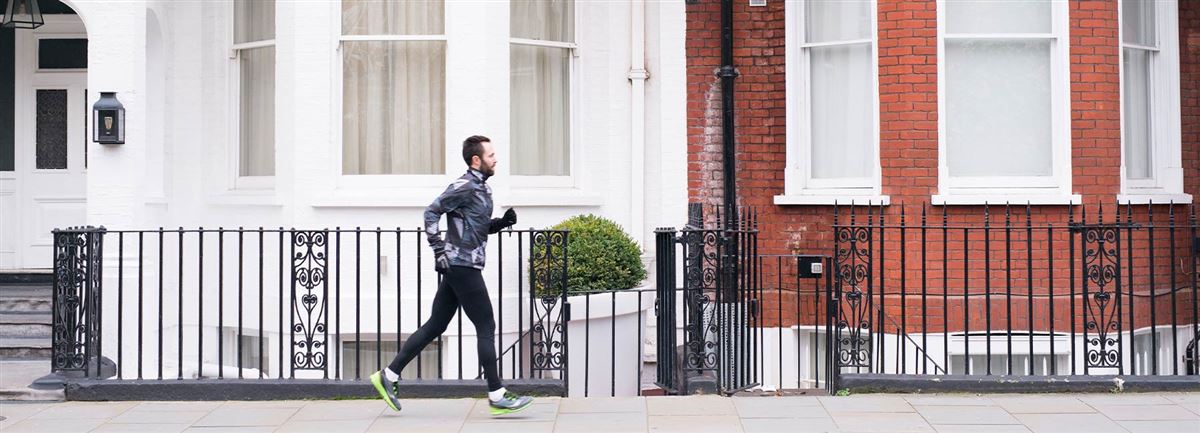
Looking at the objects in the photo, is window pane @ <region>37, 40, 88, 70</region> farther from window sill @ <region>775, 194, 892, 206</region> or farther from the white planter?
window sill @ <region>775, 194, 892, 206</region>

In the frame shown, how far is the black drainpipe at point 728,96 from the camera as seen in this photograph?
12070 millimetres

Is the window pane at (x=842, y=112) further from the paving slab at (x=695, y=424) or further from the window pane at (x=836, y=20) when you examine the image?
the paving slab at (x=695, y=424)

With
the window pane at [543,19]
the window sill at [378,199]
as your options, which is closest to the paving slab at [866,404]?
the window sill at [378,199]

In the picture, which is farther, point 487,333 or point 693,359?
point 693,359

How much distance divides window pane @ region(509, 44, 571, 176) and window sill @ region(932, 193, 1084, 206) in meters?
3.20

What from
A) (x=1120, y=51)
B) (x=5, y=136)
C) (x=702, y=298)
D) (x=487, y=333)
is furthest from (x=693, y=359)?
(x=5, y=136)

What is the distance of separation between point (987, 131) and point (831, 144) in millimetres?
1334

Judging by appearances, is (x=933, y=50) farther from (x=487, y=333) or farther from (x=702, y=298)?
(x=487, y=333)

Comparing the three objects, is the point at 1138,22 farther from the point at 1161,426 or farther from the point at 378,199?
the point at 378,199

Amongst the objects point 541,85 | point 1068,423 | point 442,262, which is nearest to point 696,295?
point 442,262

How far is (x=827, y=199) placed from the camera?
38.2 ft

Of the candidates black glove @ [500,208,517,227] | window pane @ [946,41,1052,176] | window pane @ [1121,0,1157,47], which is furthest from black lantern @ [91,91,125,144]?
window pane @ [1121,0,1157,47]

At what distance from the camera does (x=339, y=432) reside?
786cm

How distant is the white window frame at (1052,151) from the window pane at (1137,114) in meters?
0.94
